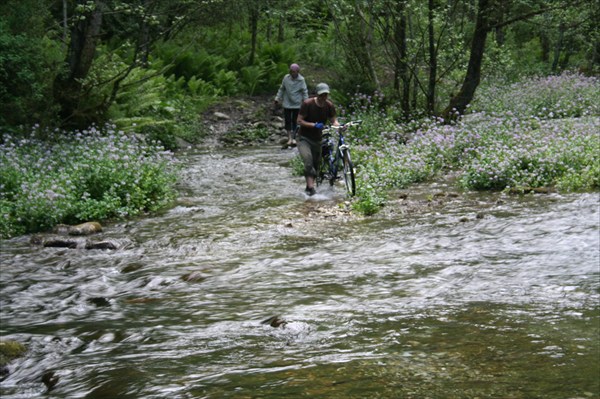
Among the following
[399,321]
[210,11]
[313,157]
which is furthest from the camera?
[210,11]

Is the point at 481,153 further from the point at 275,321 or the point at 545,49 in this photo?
the point at 545,49

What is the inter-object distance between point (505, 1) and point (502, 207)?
9.73m

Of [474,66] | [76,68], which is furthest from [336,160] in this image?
[474,66]

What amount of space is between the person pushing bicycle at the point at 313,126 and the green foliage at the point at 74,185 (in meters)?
2.46

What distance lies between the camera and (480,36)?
63.5 ft

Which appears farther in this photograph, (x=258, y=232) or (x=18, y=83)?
(x=18, y=83)

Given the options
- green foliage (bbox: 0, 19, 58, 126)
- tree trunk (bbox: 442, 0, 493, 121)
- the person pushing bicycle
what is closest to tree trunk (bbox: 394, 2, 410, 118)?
tree trunk (bbox: 442, 0, 493, 121)

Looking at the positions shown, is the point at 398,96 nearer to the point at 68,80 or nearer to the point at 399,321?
the point at 68,80

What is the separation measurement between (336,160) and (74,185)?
4.54 metres

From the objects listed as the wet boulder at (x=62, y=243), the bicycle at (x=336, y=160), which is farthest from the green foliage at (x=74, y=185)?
the bicycle at (x=336, y=160)

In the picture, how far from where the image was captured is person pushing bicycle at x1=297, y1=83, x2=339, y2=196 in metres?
12.4

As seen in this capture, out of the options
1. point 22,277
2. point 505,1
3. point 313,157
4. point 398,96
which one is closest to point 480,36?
point 505,1

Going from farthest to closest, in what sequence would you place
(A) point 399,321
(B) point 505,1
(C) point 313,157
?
(B) point 505,1 → (C) point 313,157 → (A) point 399,321

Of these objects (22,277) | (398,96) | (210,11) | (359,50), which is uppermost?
(210,11)
